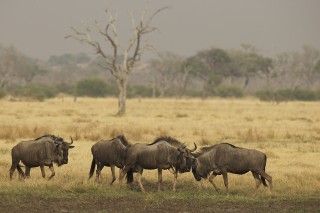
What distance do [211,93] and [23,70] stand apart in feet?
144

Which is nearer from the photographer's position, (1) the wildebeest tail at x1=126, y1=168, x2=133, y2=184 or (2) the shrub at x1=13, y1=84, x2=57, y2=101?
(1) the wildebeest tail at x1=126, y1=168, x2=133, y2=184

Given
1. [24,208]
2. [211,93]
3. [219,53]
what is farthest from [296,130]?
[219,53]

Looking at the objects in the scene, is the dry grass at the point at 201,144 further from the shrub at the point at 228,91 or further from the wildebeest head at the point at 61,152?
the shrub at the point at 228,91

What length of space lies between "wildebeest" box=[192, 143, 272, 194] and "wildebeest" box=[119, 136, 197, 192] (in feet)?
1.02

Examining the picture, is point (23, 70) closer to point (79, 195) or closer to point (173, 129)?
point (173, 129)

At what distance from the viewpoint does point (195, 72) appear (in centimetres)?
10100

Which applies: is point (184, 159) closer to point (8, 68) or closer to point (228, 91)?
point (228, 91)

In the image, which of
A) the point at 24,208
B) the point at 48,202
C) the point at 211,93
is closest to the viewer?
the point at 24,208

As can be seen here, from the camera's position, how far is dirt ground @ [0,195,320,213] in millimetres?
11336

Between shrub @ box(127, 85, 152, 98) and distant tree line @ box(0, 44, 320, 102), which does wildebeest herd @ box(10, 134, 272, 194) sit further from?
shrub @ box(127, 85, 152, 98)

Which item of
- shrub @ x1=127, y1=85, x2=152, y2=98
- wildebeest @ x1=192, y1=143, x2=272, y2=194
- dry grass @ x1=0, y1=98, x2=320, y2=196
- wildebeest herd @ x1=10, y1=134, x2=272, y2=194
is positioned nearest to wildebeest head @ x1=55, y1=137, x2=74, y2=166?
wildebeest herd @ x1=10, y1=134, x2=272, y2=194

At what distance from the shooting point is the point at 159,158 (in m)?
13.7

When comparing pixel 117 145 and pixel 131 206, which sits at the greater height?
pixel 117 145

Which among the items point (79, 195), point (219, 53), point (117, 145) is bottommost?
point (79, 195)
